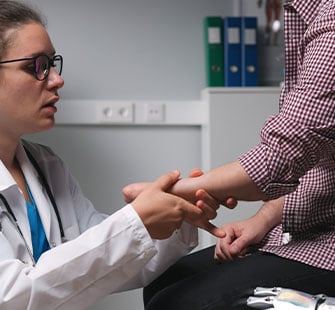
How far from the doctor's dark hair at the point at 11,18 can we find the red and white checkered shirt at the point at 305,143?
0.74m

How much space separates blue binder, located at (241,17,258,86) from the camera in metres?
2.87

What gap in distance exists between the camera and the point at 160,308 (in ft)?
4.52

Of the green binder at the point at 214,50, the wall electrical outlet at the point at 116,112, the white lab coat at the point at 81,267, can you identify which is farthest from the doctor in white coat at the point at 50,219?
the green binder at the point at 214,50

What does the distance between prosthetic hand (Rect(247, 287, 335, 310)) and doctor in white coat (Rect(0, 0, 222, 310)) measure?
287 millimetres

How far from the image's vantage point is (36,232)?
1579 millimetres

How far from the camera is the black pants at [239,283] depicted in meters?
1.28

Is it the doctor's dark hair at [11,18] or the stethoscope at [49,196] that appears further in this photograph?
the doctor's dark hair at [11,18]

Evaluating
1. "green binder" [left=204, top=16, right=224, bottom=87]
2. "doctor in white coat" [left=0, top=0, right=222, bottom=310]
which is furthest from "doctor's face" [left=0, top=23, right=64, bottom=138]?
"green binder" [left=204, top=16, right=224, bottom=87]

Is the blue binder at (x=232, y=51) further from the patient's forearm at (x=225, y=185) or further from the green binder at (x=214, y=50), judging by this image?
the patient's forearm at (x=225, y=185)

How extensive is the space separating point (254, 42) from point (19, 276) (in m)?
1.94

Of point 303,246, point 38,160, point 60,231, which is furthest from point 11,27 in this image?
point 303,246

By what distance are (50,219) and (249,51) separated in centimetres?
159

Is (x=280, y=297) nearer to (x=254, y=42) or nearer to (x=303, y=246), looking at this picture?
(x=303, y=246)

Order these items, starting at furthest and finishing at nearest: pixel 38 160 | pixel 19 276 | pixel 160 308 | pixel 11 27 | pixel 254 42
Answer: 1. pixel 254 42
2. pixel 38 160
3. pixel 11 27
4. pixel 160 308
5. pixel 19 276
